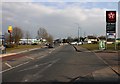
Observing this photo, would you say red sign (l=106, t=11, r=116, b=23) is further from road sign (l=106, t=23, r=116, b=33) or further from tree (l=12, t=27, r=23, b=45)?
tree (l=12, t=27, r=23, b=45)

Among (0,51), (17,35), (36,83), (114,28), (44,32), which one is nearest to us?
(36,83)

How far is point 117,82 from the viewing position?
12.9 m

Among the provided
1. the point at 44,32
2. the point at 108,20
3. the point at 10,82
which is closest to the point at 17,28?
the point at 44,32

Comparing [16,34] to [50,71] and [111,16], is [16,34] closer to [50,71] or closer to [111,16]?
[111,16]

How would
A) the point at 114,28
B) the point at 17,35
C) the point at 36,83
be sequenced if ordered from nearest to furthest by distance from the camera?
the point at 36,83 → the point at 114,28 → the point at 17,35

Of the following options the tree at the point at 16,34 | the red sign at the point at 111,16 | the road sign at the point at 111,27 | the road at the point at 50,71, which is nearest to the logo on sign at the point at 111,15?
the red sign at the point at 111,16

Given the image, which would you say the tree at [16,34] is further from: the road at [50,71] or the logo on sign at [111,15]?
the road at [50,71]

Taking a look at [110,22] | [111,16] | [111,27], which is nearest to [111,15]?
[111,16]

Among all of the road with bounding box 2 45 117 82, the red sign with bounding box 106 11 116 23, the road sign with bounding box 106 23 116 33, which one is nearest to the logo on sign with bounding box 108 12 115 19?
the red sign with bounding box 106 11 116 23

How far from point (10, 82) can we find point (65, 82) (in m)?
2.47

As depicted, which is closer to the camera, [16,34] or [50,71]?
[50,71]

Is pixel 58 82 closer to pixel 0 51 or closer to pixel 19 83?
pixel 19 83

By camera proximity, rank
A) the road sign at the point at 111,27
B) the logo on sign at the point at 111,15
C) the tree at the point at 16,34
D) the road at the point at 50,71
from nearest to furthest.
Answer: the road at the point at 50,71, the road sign at the point at 111,27, the logo on sign at the point at 111,15, the tree at the point at 16,34

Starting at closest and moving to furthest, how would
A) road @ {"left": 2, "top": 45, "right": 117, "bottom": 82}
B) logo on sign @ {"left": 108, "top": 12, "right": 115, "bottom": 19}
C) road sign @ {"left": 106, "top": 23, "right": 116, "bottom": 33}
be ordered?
road @ {"left": 2, "top": 45, "right": 117, "bottom": 82}
road sign @ {"left": 106, "top": 23, "right": 116, "bottom": 33}
logo on sign @ {"left": 108, "top": 12, "right": 115, "bottom": 19}
